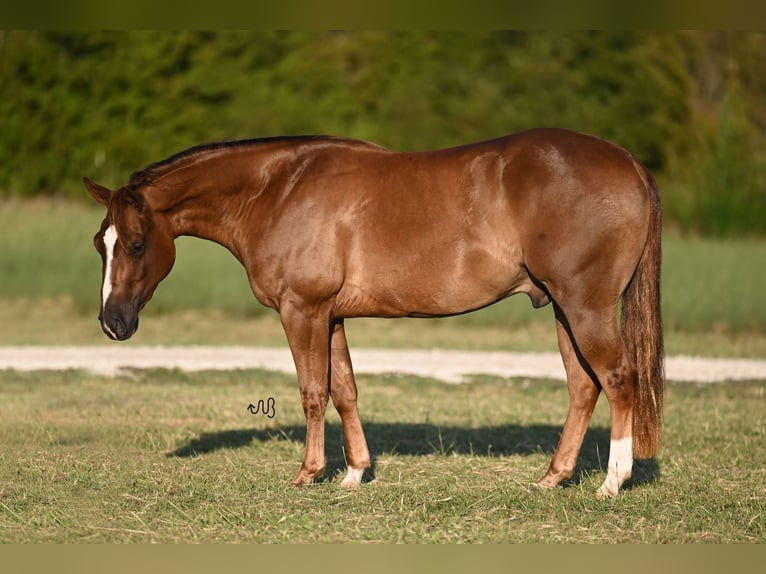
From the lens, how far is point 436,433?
9.52 m

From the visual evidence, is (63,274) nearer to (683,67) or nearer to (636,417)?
(636,417)

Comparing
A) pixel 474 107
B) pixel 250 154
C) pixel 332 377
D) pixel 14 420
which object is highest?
pixel 474 107

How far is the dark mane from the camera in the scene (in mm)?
7426

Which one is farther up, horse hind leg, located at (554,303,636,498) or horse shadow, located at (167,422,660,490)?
horse hind leg, located at (554,303,636,498)

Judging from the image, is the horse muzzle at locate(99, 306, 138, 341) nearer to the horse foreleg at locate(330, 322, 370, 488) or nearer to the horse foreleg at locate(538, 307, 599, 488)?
the horse foreleg at locate(330, 322, 370, 488)

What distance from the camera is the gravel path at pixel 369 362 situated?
12922 millimetres

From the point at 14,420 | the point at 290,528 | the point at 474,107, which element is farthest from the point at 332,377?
the point at 474,107

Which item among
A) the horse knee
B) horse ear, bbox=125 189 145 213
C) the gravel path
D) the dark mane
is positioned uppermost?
the dark mane

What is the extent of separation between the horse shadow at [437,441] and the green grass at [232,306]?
18.9 ft

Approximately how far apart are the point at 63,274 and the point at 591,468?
42.2 feet

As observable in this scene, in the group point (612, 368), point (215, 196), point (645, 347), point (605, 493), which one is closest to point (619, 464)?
point (605, 493)

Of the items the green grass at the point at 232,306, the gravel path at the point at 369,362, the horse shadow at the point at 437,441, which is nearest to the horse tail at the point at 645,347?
the horse shadow at the point at 437,441

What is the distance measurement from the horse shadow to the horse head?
1599mm

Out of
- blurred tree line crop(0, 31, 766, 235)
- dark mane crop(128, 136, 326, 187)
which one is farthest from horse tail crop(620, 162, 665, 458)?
blurred tree line crop(0, 31, 766, 235)
